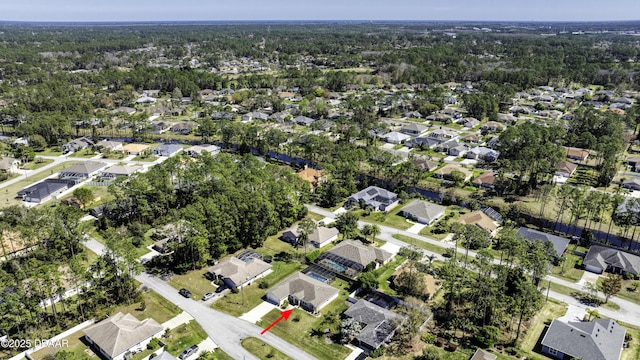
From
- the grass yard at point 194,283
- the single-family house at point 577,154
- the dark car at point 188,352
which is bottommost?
the grass yard at point 194,283

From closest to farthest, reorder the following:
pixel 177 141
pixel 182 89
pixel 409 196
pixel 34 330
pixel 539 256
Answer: pixel 34 330 → pixel 539 256 → pixel 409 196 → pixel 177 141 → pixel 182 89

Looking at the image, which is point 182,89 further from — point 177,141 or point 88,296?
point 88,296

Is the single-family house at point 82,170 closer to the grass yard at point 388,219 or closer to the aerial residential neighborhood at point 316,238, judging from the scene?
the aerial residential neighborhood at point 316,238

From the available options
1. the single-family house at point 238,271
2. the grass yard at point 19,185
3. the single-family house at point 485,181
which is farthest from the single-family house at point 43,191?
the single-family house at point 485,181

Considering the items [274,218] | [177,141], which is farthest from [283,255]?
[177,141]

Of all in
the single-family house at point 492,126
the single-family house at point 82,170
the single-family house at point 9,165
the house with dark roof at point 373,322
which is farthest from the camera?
the single-family house at point 492,126

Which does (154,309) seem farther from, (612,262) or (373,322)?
(612,262)
